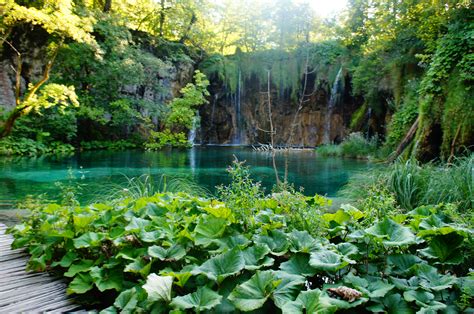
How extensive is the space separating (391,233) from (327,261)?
0.44m

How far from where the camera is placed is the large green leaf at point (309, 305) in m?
1.36

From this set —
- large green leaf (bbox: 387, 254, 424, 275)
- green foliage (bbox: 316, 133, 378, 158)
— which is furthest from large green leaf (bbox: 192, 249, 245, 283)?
green foliage (bbox: 316, 133, 378, 158)

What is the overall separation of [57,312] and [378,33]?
13.8 metres

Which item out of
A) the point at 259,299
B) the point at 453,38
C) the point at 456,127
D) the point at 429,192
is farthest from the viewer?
the point at 453,38

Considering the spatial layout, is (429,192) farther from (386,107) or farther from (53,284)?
(386,107)

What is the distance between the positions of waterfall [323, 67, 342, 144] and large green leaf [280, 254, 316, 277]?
19.6 meters

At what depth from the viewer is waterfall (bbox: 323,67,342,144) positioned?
Result: 796 inches

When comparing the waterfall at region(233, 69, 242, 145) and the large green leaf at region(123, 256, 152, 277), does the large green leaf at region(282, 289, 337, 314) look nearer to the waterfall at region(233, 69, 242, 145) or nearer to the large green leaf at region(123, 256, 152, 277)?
the large green leaf at region(123, 256, 152, 277)

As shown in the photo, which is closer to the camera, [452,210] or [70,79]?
[452,210]

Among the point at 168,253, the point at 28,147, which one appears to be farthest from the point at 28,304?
the point at 28,147

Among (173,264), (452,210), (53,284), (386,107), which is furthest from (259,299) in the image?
(386,107)

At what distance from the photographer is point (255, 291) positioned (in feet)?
4.99

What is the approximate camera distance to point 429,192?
4348 mm

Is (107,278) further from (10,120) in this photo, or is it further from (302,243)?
(10,120)
